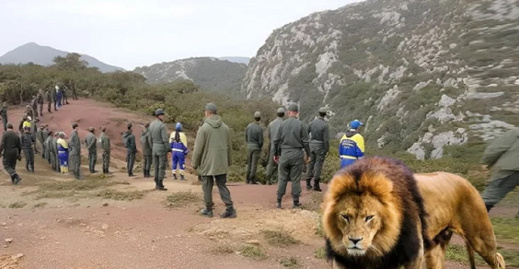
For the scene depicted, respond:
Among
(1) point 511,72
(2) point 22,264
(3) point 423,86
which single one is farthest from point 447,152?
(3) point 423,86

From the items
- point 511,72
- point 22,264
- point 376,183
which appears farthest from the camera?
point 22,264

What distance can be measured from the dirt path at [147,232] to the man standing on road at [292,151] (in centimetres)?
58

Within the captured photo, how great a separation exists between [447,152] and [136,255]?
51.6ft

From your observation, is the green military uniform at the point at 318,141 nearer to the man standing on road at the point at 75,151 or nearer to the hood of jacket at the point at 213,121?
the hood of jacket at the point at 213,121

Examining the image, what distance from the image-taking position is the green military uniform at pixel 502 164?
4.01m

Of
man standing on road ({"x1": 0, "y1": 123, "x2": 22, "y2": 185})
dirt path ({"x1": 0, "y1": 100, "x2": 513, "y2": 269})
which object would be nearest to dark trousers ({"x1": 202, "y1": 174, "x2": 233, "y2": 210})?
dirt path ({"x1": 0, "y1": 100, "x2": 513, "y2": 269})

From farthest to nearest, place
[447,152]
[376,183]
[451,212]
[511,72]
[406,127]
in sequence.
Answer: [406,127]
[447,152]
[511,72]
[451,212]
[376,183]

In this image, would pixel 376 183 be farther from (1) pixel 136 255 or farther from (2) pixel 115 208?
(2) pixel 115 208

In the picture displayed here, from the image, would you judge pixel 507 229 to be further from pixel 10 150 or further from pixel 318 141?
pixel 10 150

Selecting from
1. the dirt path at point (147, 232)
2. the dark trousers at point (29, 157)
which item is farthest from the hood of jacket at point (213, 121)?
the dark trousers at point (29, 157)

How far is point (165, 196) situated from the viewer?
31.9 feet

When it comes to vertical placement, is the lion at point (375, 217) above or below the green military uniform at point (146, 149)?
above

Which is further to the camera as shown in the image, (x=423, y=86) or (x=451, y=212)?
(x=423, y=86)

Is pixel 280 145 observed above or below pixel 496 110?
below
